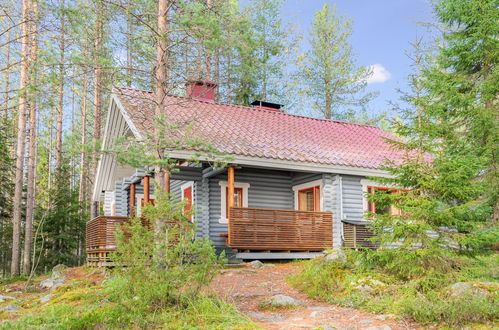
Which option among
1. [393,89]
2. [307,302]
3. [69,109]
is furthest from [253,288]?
[69,109]

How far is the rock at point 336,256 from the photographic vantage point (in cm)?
830

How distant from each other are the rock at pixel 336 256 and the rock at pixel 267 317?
2.43 m

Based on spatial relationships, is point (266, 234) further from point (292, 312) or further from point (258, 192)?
point (292, 312)

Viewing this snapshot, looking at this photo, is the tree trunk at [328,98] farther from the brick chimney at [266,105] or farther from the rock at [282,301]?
the rock at [282,301]

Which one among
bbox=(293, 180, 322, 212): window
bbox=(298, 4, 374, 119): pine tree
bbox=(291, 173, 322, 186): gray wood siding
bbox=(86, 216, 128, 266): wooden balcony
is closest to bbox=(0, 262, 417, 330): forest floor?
bbox=(86, 216, 128, 266): wooden balcony

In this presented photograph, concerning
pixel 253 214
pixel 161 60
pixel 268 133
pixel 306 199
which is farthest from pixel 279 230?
pixel 161 60

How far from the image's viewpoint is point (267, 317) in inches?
238

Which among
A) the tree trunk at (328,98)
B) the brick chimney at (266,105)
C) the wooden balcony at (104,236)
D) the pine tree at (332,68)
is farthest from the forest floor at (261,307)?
the pine tree at (332,68)

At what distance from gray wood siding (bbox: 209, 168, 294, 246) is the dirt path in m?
4.86

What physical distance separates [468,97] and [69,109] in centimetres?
3141

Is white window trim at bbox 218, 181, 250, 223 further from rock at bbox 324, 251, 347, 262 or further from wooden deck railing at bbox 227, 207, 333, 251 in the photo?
rock at bbox 324, 251, 347, 262

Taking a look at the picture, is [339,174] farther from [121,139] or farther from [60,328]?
[60,328]

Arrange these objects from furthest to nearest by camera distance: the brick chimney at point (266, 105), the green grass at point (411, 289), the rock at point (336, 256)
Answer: the brick chimney at point (266, 105), the rock at point (336, 256), the green grass at point (411, 289)

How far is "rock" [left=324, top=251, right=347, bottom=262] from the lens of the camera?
8302 millimetres
